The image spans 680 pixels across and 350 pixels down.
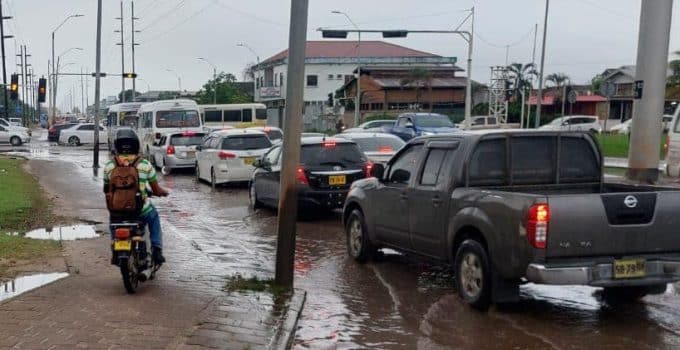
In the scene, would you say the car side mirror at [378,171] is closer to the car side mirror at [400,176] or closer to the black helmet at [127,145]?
the car side mirror at [400,176]

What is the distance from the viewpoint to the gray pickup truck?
688 cm

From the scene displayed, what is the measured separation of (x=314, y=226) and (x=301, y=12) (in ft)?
21.3

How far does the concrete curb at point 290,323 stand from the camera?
645 cm

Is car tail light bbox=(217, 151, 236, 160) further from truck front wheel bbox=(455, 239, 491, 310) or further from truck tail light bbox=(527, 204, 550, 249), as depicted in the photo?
truck tail light bbox=(527, 204, 550, 249)

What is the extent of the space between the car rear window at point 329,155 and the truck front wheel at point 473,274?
676 centimetres

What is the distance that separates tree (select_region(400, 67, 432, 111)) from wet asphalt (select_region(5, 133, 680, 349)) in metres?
58.5

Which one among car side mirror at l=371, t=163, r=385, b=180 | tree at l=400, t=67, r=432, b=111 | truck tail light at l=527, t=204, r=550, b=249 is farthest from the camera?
tree at l=400, t=67, r=432, b=111

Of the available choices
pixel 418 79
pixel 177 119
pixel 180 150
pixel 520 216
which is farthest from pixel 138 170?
pixel 418 79

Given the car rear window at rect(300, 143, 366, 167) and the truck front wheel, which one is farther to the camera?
the car rear window at rect(300, 143, 366, 167)

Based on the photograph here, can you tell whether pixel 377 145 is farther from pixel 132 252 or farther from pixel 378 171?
pixel 132 252

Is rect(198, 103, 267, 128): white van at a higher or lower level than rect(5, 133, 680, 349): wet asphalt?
higher

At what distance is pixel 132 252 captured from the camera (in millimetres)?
7805

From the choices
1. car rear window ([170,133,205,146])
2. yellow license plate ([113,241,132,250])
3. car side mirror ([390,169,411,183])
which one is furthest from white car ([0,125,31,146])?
yellow license plate ([113,241,132,250])

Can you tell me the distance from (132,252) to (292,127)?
2082mm
